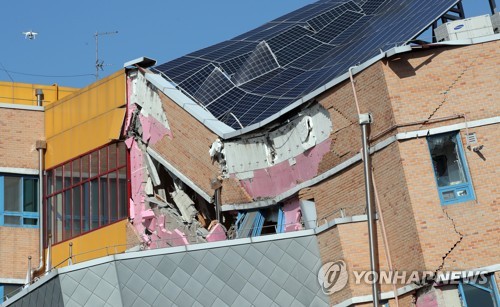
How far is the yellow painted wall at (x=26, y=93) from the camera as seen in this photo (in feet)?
138

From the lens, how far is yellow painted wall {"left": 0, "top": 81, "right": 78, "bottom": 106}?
42.2 metres

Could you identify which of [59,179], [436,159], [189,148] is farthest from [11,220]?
[436,159]

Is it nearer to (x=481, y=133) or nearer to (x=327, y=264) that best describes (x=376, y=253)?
(x=327, y=264)

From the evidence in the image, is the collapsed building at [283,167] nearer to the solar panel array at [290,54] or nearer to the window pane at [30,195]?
the solar panel array at [290,54]

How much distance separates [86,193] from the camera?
123ft

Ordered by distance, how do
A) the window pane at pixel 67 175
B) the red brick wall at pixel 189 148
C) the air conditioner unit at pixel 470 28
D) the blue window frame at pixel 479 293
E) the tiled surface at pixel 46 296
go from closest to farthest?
the blue window frame at pixel 479 293
the tiled surface at pixel 46 296
the air conditioner unit at pixel 470 28
the red brick wall at pixel 189 148
the window pane at pixel 67 175

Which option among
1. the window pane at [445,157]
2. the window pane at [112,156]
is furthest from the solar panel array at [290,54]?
the window pane at [445,157]

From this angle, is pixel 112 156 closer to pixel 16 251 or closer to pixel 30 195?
pixel 30 195

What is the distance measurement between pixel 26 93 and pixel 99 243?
27.7 ft

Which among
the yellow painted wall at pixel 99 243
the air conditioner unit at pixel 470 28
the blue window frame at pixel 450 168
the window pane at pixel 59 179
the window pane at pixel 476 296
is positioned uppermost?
the window pane at pixel 59 179

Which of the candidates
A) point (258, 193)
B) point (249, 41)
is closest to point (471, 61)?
point (258, 193)

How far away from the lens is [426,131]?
27.9m

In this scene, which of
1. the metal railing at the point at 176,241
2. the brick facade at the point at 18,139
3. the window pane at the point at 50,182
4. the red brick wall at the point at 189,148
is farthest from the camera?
the brick facade at the point at 18,139

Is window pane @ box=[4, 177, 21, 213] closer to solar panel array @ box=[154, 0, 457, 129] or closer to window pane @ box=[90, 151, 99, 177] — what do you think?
window pane @ box=[90, 151, 99, 177]
